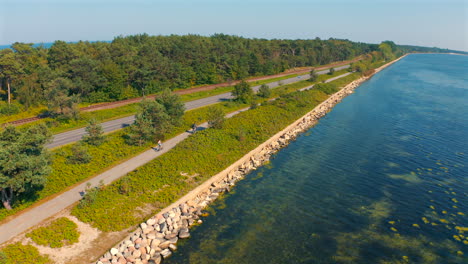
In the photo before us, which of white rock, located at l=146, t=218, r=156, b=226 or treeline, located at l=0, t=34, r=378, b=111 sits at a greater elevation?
treeline, located at l=0, t=34, r=378, b=111

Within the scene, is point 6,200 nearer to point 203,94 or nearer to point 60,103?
point 60,103

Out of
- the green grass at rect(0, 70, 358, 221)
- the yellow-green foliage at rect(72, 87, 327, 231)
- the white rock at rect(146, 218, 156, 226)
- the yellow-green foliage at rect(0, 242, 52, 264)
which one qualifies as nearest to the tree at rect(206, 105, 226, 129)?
the yellow-green foliage at rect(72, 87, 327, 231)

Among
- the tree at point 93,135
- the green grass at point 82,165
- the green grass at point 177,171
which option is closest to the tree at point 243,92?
the green grass at point 177,171

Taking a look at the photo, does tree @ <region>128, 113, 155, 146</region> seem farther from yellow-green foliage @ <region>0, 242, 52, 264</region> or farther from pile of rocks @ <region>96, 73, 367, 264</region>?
yellow-green foliage @ <region>0, 242, 52, 264</region>

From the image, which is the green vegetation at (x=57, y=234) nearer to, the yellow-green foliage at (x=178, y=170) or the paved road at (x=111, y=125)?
the yellow-green foliage at (x=178, y=170)

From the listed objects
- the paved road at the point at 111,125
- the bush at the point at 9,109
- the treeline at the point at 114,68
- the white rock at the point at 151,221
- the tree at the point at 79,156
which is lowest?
the white rock at the point at 151,221

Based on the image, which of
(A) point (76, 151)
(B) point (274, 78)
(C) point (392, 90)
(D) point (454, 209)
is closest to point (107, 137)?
(A) point (76, 151)

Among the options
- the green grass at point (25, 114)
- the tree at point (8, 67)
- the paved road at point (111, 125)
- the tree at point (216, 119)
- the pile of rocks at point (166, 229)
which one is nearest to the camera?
the pile of rocks at point (166, 229)
